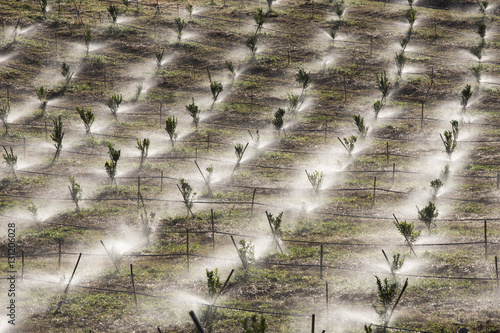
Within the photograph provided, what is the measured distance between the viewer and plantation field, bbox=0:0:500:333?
13836 millimetres

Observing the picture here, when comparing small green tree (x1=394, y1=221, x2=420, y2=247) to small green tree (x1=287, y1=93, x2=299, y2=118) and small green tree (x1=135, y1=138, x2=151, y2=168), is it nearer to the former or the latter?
small green tree (x1=135, y1=138, x2=151, y2=168)

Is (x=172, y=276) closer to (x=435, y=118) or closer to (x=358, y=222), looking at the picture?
(x=358, y=222)

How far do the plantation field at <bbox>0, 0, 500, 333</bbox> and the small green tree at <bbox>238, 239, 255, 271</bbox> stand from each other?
0.70ft

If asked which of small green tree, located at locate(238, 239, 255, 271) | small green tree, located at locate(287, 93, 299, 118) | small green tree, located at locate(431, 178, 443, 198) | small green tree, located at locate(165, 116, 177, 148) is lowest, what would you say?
small green tree, located at locate(238, 239, 255, 271)

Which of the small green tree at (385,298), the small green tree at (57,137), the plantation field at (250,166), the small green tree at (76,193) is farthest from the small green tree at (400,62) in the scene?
the small green tree at (385,298)

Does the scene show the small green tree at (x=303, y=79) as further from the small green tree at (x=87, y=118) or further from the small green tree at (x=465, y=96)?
the small green tree at (x=87, y=118)

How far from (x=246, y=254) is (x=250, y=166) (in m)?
7.90

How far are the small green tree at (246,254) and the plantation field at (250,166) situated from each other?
0.70 ft

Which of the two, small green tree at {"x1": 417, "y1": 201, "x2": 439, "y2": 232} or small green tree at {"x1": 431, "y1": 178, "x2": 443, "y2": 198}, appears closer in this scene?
small green tree at {"x1": 417, "y1": 201, "x2": 439, "y2": 232}

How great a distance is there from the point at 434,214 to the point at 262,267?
21.4 feet

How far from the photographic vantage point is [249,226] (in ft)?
59.2

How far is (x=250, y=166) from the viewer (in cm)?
2323

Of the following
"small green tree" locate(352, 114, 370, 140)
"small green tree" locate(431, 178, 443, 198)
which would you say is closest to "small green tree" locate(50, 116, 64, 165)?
"small green tree" locate(352, 114, 370, 140)

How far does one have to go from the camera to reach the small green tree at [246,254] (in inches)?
603
